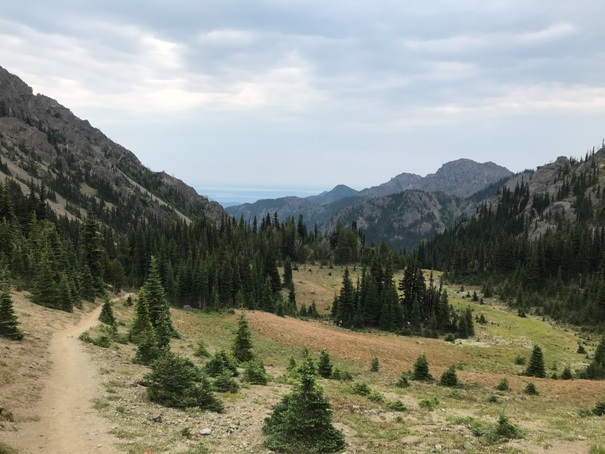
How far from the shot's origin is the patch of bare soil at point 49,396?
13.9m

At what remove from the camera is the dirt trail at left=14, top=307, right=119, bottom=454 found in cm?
1367

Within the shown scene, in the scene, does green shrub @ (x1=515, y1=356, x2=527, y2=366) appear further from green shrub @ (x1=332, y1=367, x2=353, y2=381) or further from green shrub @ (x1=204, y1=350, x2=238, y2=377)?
green shrub @ (x1=204, y1=350, x2=238, y2=377)

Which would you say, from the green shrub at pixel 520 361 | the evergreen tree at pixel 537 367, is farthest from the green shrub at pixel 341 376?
the green shrub at pixel 520 361

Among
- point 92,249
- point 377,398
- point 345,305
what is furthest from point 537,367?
point 92,249

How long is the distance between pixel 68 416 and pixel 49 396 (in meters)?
2.50

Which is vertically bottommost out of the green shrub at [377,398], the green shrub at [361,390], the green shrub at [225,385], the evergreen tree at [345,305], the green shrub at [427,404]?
the evergreen tree at [345,305]

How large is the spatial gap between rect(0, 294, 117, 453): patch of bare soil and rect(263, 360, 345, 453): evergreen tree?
6.10 metres

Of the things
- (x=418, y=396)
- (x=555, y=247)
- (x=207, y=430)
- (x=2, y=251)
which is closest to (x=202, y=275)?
(x=2, y=251)

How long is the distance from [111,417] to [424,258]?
535 feet

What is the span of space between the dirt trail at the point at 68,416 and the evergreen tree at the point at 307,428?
605 centimetres

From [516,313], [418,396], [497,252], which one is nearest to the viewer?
[418,396]

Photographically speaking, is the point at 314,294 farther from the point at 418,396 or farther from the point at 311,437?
the point at 311,437

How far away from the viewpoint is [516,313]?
81.6 metres

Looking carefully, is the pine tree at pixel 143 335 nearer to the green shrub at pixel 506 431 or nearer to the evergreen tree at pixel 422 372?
the green shrub at pixel 506 431
